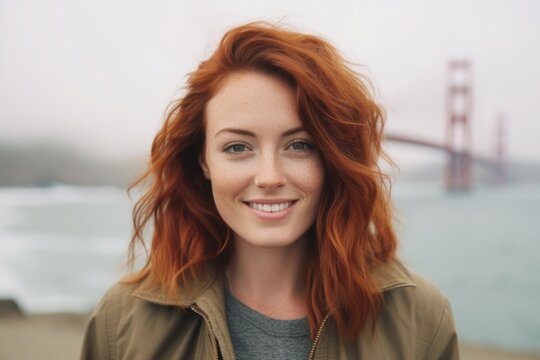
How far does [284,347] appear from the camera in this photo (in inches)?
37.1

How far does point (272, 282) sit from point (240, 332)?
5.1 inches

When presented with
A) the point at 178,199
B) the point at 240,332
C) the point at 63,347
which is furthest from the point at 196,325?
the point at 63,347

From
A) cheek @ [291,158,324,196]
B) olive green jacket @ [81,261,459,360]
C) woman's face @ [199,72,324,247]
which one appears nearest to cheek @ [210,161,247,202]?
woman's face @ [199,72,324,247]

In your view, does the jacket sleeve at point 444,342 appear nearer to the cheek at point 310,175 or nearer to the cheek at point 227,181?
the cheek at point 310,175

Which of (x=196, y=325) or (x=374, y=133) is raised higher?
(x=374, y=133)

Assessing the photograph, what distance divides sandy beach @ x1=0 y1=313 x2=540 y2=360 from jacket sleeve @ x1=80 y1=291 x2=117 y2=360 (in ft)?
7.25

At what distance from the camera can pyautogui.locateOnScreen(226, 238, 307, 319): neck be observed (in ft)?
3.32

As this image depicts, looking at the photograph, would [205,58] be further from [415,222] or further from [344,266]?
[415,222]

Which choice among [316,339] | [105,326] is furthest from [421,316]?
[105,326]

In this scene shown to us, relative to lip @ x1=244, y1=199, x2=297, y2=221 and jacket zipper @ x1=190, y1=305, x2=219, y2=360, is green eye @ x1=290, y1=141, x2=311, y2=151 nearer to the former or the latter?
lip @ x1=244, y1=199, x2=297, y2=221

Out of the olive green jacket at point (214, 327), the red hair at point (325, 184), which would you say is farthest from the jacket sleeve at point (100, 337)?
the red hair at point (325, 184)

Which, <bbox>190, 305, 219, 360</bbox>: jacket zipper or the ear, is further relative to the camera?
the ear

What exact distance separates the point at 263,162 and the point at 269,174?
0.03 m

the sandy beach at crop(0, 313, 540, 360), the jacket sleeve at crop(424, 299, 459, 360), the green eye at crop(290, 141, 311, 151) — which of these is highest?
the green eye at crop(290, 141, 311, 151)
